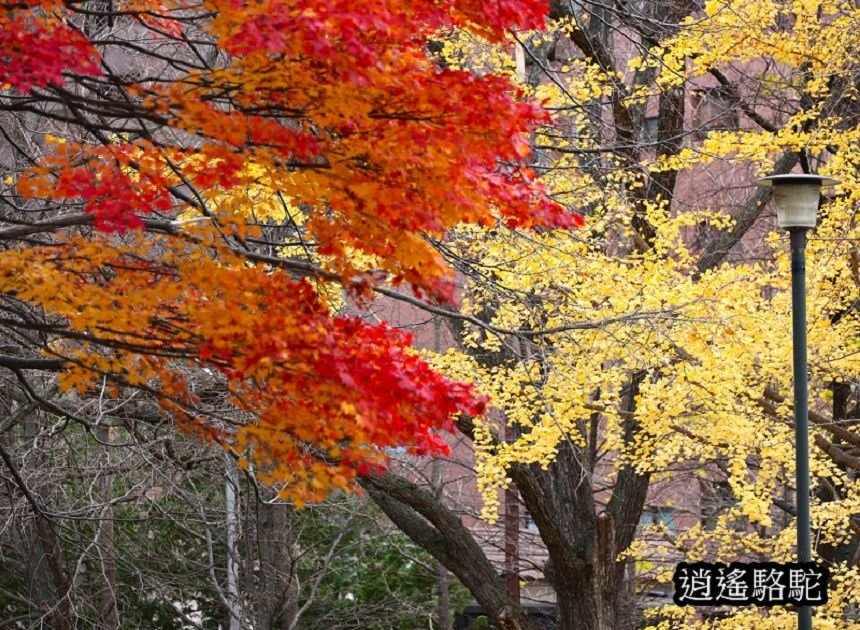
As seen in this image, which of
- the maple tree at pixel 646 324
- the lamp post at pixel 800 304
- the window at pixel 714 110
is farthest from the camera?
the window at pixel 714 110

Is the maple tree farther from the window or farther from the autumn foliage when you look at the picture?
the autumn foliage

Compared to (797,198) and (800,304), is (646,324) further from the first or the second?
(797,198)

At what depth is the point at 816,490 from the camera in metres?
15.1

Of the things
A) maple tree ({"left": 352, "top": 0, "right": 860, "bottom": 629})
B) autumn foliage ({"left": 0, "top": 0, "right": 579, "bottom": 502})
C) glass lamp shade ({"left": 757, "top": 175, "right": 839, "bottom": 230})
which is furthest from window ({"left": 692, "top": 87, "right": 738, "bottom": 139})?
autumn foliage ({"left": 0, "top": 0, "right": 579, "bottom": 502})

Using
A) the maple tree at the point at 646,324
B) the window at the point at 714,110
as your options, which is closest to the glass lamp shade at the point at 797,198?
the maple tree at the point at 646,324

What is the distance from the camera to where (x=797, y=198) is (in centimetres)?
809

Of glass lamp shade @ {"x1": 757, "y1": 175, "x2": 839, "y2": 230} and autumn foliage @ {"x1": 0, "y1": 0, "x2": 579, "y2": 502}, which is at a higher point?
glass lamp shade @ {"x1": 757, "y1": 175, "x2": 839, "y2": 230}

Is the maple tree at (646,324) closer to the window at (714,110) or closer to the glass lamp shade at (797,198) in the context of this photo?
the window at (714,110)

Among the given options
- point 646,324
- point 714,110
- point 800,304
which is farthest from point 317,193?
point 714,110

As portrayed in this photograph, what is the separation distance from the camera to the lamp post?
7.94m

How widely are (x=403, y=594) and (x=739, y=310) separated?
28.7 ft

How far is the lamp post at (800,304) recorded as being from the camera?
26.1 ft

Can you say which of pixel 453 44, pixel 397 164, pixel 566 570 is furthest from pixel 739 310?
pixel 397 164

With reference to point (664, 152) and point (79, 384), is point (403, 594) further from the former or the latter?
point (79, 384)
